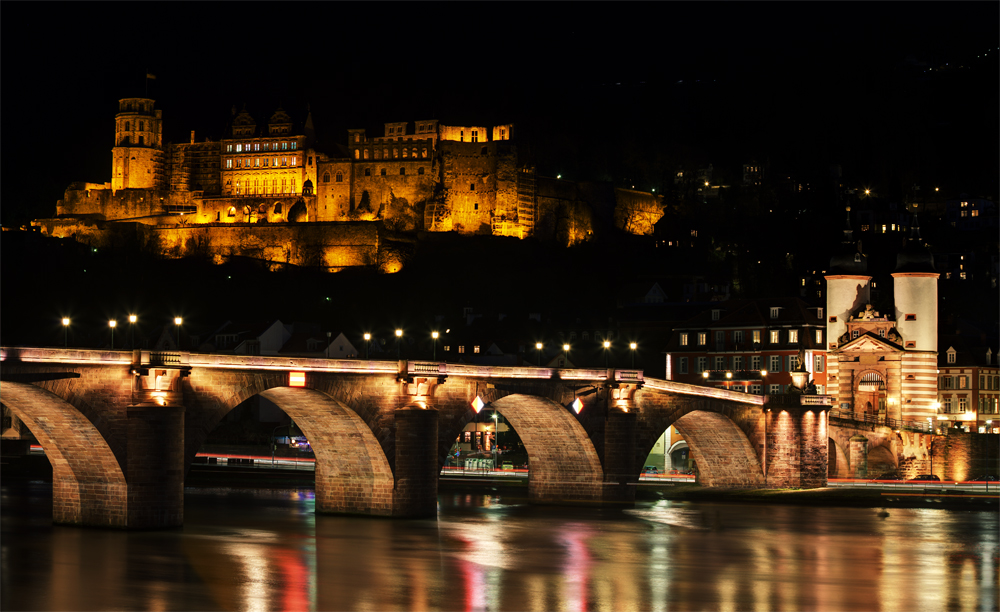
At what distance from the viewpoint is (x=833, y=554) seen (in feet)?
161

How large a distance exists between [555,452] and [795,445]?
13204 millimetres

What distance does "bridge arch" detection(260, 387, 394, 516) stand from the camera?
53.0 m

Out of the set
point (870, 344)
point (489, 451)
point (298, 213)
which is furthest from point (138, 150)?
point (870, 344)

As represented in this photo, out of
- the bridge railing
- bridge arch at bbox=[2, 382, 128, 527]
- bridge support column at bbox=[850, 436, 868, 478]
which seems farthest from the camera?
the bridge railing

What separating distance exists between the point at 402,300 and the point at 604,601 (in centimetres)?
9312

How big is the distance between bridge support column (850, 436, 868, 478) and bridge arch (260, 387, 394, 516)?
33.5 meters

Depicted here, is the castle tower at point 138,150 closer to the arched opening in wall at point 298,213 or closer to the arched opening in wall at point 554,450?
the arched opening in wall at point 298,213

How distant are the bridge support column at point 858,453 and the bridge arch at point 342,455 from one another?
110 feet

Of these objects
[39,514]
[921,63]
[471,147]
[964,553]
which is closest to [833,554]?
[964,553]

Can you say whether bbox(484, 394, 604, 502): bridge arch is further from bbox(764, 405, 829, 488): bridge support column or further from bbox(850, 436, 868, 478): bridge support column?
bbox(850, 436, 868, 478): bridge support column

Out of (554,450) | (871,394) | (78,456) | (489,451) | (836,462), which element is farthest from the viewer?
(489,451)

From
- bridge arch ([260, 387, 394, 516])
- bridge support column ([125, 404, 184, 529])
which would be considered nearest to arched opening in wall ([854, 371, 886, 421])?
bridge arch ([260, 387, 394, 516])

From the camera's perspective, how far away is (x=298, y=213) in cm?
14050

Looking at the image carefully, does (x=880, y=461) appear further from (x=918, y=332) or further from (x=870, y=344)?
(x=918, y=332)
